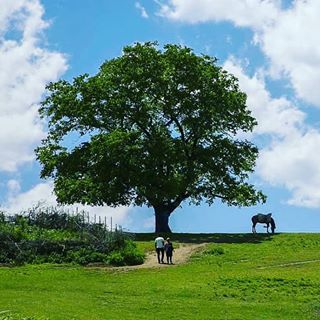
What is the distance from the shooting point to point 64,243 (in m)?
51.4

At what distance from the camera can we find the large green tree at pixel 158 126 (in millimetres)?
67312

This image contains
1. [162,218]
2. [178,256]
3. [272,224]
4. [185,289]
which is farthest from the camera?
[162,218]

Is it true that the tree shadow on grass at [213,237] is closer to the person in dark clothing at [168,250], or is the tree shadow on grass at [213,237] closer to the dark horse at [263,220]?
the dark horse at [263,220]

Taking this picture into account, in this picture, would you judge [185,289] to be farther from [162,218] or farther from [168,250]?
[162,218]

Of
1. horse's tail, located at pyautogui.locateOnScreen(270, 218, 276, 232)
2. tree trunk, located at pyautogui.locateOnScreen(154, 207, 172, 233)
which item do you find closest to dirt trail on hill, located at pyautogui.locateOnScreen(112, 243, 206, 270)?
tree trunk, located at pyautogui.locateOnScreen(154, 207, 172, 233)

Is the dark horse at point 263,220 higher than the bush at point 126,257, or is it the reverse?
the dark horse at point 263,220

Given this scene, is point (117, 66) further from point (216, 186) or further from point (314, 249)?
point (314, 249)

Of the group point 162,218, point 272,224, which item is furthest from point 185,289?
point 272,224

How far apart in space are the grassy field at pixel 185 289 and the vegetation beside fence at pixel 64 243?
7.66ft

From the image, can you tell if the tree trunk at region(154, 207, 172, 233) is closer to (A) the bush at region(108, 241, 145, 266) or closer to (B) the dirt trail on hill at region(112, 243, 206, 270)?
(B) the dirt trail on hill at region(112, 243, 206, 270)

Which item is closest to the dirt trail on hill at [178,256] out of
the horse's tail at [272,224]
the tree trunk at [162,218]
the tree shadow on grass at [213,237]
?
the tree shadow on grass at [213,237]

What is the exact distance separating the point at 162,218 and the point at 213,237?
7358 mm

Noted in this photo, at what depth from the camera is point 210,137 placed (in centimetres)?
7156

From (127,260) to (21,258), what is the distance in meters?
7.08
